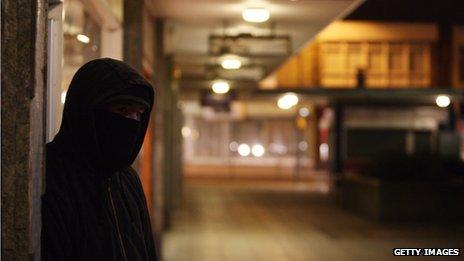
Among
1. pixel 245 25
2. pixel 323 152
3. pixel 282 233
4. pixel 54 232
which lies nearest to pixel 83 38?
pixel 54 232

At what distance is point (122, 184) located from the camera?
11.0ft

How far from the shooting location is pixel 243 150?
40.5m

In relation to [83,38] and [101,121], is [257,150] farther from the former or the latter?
[101,121]

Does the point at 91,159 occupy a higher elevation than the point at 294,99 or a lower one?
lower

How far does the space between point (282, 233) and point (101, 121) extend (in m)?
10.6

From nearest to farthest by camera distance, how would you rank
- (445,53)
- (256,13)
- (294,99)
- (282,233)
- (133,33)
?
1. (133,33)
2. (256,13)
3. (282,233)
4. (294,99)
5. (445,53)

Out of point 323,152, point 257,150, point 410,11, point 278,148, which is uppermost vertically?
point 410,11

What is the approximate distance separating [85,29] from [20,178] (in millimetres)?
3847

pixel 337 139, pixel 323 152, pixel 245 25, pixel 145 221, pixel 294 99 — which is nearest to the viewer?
pixel 145 221

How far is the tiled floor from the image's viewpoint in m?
11.0

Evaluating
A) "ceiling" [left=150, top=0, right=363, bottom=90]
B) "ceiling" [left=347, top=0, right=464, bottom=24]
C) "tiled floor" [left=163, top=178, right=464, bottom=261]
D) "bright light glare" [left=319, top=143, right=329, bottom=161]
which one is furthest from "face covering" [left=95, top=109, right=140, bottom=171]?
"bright light glare" [left=319, top=143, right=329, bottom=161]

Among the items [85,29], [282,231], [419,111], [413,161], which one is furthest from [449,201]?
[419,111]

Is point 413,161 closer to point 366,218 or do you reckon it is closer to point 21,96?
point 366,218

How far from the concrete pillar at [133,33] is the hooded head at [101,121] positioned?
459 centimetres
